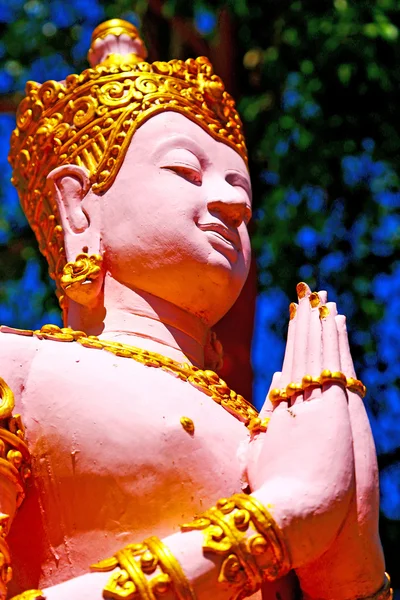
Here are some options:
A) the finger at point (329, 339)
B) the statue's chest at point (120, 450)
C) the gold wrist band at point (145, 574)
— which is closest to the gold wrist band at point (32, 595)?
the gold wrist band at point (145, 574)

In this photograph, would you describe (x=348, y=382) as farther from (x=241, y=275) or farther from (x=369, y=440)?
(x=241, y=275)

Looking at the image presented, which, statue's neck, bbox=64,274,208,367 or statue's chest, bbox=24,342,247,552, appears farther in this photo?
statue's neck, bbox=64,274,208,367

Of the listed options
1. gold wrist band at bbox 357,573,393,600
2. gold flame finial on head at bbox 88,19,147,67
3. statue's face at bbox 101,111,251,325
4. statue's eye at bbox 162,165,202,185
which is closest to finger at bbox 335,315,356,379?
statue's face at bbox 101,111,251,325

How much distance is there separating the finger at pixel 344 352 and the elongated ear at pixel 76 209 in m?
0.83

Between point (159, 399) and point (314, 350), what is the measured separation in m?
0.44

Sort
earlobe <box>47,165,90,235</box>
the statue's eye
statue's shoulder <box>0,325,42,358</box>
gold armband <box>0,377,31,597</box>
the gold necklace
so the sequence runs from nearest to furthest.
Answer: gold armband <box>0,377,31,597</box> → statue's shoulder <box>0,325,42,358</box> → the gold necklace → the statue's eye → earlobe <box>47,165,90,235</box>

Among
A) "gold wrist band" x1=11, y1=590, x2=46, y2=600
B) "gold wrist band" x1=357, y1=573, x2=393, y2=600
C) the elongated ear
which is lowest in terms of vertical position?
"gold wrist band" x1=11, y1=590, x2=46, y2=600

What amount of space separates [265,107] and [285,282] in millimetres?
1020

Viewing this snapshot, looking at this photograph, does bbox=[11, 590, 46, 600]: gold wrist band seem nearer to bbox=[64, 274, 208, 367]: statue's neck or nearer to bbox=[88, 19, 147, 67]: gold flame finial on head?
bbox=[64, 274, 208, 367]: statue's neck

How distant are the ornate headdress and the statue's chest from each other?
78 centimetres

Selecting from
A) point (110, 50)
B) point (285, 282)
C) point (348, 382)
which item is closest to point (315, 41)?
point (285, 282)

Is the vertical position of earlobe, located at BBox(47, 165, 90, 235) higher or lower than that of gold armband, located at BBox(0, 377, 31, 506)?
higher

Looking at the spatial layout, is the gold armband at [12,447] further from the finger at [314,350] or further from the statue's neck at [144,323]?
the finger at [314,350]

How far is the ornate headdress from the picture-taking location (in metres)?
4.86
